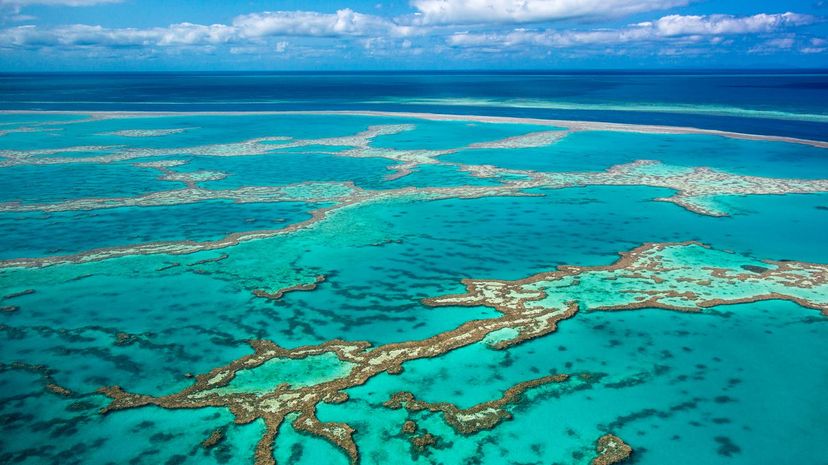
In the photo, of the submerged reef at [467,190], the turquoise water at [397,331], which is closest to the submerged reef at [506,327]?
the turquoise water at [397,331]

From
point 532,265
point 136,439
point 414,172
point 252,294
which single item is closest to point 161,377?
Answer: point 136,439

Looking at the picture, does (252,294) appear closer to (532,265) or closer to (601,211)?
(532,265)

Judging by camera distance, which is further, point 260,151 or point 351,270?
point 260,151

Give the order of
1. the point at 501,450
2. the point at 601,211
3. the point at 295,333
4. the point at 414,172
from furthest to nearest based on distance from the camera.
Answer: the point at 414,172, the point at 601,211, the point at 295,333, the point at 501,450

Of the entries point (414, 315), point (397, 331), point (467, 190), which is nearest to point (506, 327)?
point (414, 315)

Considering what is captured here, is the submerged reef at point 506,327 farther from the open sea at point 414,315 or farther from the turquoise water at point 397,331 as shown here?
the turquoise water at point 397,331

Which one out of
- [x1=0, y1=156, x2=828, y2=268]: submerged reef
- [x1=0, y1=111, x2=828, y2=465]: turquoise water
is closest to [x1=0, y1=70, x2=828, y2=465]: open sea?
[x1=0, y1=111, x2=828, y2=465]: turquoise water

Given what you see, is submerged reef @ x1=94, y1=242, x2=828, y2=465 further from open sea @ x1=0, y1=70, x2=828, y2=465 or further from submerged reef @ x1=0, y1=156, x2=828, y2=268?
submerged reef @ x1=0, y1=156, x2=828, y2=268
